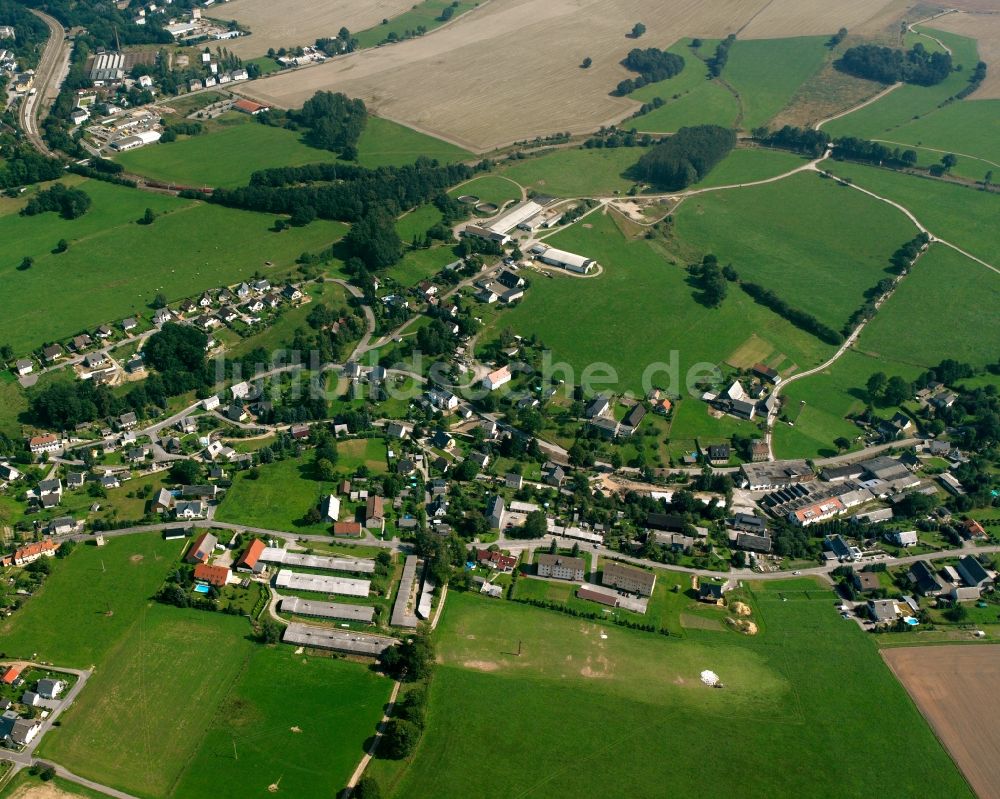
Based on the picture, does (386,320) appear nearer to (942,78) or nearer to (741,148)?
(741,148)

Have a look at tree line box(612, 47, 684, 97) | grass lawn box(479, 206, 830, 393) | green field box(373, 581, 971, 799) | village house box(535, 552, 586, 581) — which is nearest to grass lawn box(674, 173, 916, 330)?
grass lawn box(479, 206, 830, 393)

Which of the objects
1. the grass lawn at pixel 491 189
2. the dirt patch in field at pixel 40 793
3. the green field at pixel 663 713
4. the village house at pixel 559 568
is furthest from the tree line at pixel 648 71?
the dirt patch in field at pixel 40 793

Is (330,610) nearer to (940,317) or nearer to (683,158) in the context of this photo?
(940,317)

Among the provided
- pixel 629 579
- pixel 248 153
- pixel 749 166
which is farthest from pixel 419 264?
pixel 749 166

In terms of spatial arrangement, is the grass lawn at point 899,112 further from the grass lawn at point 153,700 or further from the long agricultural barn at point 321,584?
the grass lawn at point 153,700

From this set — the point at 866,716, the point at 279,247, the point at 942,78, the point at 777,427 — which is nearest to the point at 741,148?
the point at 942,78

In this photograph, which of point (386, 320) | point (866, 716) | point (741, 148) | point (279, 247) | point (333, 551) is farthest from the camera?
point (741, 148)
